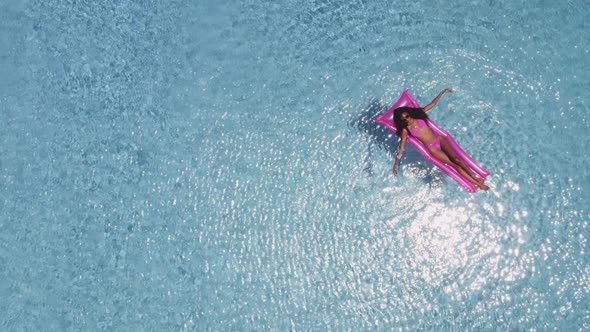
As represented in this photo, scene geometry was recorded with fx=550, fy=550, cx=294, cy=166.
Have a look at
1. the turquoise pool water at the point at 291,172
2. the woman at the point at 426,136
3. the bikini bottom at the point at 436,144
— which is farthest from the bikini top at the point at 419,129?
the turquoise pool water at the point at 291,172

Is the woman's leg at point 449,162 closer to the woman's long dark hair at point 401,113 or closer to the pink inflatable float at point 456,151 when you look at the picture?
the pink inflatable float at point 456,151

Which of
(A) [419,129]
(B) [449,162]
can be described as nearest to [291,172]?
(A) [419,129]

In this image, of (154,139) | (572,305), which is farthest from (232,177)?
(572,305)

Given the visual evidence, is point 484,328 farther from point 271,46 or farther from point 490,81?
point 271,46

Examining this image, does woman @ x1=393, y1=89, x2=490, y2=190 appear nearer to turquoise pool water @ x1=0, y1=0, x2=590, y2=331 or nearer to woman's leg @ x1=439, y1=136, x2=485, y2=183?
woman's leg @ x1=439, y1=136, x2=485, y2=183

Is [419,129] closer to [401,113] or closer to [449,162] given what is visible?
[401,113]

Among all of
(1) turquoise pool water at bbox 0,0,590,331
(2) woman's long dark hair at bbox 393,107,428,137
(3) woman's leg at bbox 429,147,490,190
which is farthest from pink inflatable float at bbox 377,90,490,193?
(1) turquoise pool water at bbox 0,0,590,331
